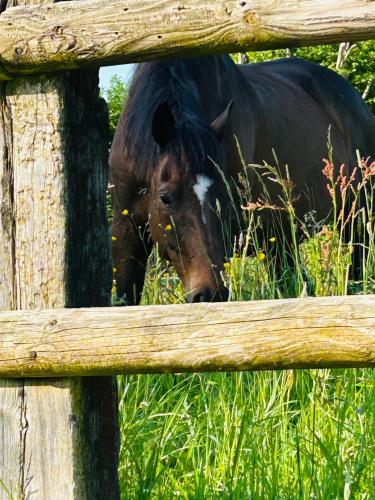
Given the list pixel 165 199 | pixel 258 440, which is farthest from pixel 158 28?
pixel 165 199

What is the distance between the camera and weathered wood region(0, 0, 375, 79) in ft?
6.30

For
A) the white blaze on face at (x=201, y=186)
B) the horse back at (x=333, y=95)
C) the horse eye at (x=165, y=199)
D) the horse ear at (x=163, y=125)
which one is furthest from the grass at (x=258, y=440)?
the horse back at (x=333, y=95)

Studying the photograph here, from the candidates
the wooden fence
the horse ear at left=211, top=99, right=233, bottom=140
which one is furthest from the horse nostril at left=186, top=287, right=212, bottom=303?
the wooden fence

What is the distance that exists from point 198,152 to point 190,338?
11.3 feet

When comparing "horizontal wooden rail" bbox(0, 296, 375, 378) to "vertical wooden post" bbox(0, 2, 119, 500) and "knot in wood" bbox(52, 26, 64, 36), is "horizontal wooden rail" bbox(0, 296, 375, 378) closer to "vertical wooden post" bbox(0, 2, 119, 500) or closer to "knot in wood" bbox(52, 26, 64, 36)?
"vertical wooden post" bbox(0, 2, 119, 500)

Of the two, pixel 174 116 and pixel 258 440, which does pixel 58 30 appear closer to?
pixel 258 440

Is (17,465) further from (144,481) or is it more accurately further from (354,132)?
(354,132)

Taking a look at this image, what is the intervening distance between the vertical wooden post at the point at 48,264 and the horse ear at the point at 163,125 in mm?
3170

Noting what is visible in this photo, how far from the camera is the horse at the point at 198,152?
17.1 feet

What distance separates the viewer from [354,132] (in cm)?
861

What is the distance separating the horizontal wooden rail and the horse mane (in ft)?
10.7

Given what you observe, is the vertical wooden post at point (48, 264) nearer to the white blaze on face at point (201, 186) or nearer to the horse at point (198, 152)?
the horse at point (198, 152)

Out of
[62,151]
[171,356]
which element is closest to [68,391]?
[171,356]

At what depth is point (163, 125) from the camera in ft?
18.0
